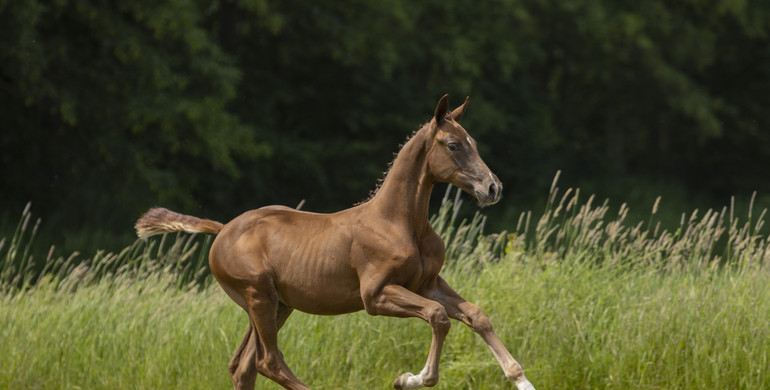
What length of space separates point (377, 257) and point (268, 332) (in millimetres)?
615

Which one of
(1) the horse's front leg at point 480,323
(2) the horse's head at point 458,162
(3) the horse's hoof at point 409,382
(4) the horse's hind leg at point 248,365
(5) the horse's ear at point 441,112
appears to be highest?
(5) the horse's ear at point 441,112

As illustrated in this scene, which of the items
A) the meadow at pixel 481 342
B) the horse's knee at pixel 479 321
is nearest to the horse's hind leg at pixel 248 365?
the horse's knee at pixel 479 321

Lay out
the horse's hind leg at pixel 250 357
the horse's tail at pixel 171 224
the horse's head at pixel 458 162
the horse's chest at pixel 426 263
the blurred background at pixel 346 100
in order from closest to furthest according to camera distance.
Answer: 1. the horse's head at pixel 458 162
2. the horse's chest at pixel 426 263
3. the horse's hind leg at pixel 250 357
4. the horse's tail at pixel 171 224
5. the blurred background at pixel 346 100

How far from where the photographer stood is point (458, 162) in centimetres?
384

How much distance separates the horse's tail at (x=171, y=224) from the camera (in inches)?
172

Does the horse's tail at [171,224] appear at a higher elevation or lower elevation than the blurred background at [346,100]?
lower

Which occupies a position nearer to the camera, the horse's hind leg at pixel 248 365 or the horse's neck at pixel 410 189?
the horse's neck at pixel 410 189

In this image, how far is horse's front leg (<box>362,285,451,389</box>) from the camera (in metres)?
3.73

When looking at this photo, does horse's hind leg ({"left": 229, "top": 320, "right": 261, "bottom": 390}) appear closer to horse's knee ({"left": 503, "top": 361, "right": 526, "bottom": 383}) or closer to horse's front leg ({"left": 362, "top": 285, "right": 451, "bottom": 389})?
horse's front leg ({"left": 362, "top": 285, "right": 451, "bottom": 389})

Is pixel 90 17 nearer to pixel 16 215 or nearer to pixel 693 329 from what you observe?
pixel 16 215

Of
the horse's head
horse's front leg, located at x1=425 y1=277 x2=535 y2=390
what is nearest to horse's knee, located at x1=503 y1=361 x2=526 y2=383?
horse's front leg, located at x1=425 y1=277 x2=535 y2=390

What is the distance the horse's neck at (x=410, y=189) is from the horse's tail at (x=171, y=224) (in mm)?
832

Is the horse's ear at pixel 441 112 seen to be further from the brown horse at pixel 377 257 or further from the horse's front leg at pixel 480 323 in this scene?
the horse's front leg at pixel 480 323

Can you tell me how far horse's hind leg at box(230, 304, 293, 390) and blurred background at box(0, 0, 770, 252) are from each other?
9867mm
